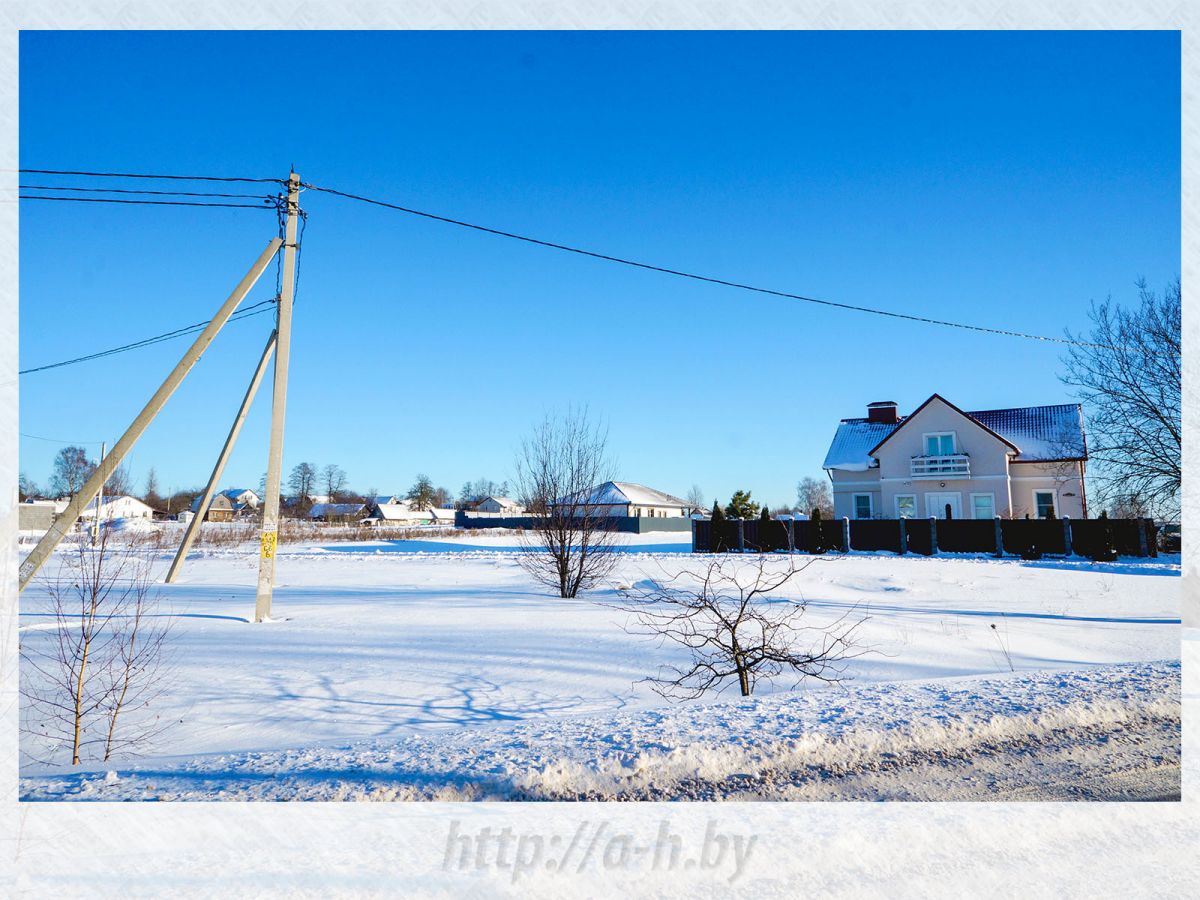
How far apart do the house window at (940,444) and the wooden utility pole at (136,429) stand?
102 feet

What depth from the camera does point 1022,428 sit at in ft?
117

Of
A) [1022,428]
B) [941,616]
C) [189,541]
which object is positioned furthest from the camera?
[1022,428]

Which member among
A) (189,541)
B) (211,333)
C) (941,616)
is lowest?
(941,616)

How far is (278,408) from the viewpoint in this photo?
39.2ft

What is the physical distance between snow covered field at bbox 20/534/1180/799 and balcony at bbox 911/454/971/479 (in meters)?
21.8

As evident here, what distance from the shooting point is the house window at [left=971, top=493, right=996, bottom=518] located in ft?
111

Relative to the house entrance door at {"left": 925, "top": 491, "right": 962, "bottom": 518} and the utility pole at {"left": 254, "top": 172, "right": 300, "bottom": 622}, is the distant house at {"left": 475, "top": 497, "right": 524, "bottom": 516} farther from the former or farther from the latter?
the utility pole at {"left": 254, "top": 172, "right": 300, "bottom": 622}

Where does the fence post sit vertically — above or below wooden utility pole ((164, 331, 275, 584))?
below

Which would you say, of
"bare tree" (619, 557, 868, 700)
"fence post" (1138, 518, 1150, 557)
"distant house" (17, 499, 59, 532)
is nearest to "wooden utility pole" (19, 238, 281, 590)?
"distant house" (17, 499, 59, 532)

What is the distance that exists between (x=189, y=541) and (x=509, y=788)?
50.6ft

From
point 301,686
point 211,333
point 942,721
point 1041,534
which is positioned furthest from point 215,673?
point 1041,534

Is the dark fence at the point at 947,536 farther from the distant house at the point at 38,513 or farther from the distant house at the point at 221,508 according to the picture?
the distant house at the point at 221,508
